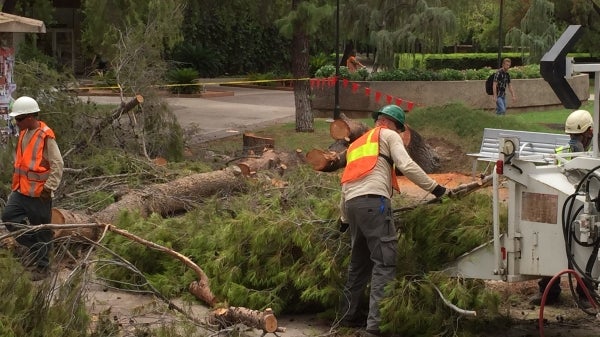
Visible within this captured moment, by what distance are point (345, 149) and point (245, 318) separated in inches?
277

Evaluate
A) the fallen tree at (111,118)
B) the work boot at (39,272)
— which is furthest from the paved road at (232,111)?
the work boot at (39,272)

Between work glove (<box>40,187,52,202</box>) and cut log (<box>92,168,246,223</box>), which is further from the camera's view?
cut log (<box>92,168,246,223</box>)

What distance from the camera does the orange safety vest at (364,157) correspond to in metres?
7.07

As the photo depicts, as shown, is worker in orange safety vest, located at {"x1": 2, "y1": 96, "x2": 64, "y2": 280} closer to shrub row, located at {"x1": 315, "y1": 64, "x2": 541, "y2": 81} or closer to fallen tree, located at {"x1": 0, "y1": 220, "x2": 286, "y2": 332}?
fallen tree, located at {"x1": 0, "y1": 220, "x2": 286, "y2": 332}

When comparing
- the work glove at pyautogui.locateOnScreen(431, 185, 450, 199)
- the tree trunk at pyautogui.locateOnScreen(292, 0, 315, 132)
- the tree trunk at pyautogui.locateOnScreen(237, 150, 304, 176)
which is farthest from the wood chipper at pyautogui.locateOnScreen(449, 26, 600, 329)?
the tree trunk at pyautogui.locateOnScreen(292, 0, 315, 132)

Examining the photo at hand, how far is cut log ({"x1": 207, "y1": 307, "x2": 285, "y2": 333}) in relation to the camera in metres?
6.39

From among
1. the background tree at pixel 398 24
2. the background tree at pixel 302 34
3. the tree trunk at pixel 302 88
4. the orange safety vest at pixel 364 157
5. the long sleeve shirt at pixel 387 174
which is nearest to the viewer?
the long sleeve shirt at pixel 387 174

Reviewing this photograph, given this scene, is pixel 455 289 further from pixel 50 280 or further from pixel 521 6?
pixel 521 6

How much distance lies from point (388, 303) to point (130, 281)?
256 cm

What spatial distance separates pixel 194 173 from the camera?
472 inches

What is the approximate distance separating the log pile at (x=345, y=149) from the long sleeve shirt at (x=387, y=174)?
4693 millimetres

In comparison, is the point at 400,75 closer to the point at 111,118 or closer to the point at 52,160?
the point at 111,118

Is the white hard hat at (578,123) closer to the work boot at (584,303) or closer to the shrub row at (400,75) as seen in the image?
the work boot at (584,303)

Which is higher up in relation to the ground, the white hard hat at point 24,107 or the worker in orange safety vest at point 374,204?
the white hard hat at point 24,107
